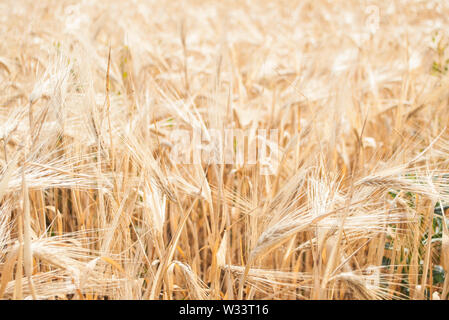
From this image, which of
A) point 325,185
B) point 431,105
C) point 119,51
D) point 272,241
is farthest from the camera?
point 119,51

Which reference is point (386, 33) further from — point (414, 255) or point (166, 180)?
point (166, 180)

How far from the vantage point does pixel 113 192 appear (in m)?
0.84

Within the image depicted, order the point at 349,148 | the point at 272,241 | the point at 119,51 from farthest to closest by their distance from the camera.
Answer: the point at 119,51, the point at 349,148, the point at 272,241

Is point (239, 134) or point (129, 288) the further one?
point (239, 134)

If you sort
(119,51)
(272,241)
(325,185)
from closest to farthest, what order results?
(272,241) → (325,185) → (119,51)

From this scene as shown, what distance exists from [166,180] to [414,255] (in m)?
0.55

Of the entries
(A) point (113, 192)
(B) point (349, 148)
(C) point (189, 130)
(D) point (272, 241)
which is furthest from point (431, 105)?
(A) point (113, 192)

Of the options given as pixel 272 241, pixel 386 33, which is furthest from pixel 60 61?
pixel 386 33

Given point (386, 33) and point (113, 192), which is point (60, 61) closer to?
point (113, 192)

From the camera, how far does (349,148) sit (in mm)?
1503

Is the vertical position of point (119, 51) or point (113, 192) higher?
point (119, 51)
